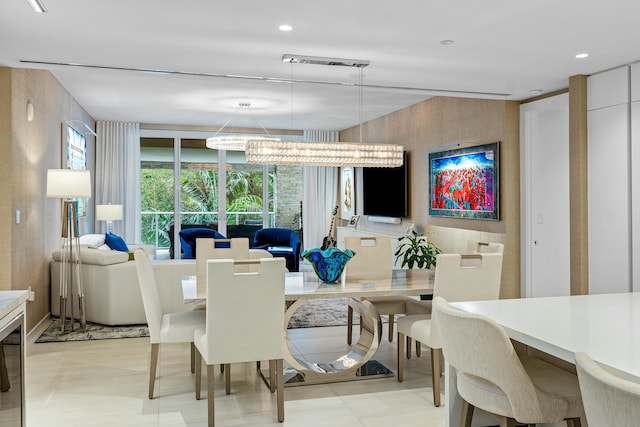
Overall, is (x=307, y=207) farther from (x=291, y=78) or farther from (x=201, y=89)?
(x=291, y=78)

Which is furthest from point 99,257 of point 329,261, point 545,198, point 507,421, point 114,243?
point 545,198

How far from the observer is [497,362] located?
1776mm

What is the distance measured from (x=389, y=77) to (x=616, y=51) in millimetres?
1794

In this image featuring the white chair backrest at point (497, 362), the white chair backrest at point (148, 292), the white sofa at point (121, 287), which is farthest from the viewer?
the white sofa at point (121, 287)

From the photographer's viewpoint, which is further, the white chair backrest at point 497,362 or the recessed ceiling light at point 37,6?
the recessed ceiling light at point 37,6

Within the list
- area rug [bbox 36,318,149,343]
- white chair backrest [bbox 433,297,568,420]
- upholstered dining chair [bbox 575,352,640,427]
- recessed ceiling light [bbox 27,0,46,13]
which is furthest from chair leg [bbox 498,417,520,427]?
area rug [bbox 36,318,149,343]

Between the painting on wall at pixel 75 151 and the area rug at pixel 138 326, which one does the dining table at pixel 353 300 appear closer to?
the area rug at pixel 138 326

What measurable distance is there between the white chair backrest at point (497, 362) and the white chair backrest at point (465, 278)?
4.93ft

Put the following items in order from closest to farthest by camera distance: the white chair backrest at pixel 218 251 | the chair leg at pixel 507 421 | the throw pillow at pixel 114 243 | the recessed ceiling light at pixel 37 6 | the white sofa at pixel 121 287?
1. the chair leg at pixel 507 421
2. the recessed ceiling light at pixel 37 6
3. the white chair backrest at pixel 218 251
4. the white sofa at pixel 121 287
5. the throw pillow at pixel 114 243

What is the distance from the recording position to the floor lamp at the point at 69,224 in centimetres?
502

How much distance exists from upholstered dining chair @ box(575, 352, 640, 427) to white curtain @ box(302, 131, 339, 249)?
30.1ft

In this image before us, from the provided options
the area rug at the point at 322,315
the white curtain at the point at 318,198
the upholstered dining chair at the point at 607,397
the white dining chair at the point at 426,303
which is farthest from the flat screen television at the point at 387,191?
the upholstered dining chair at the point at 607,397

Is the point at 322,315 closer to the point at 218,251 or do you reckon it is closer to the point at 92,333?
the point at 218,251

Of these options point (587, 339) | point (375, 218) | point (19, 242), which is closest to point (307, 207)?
point (375, 218)
